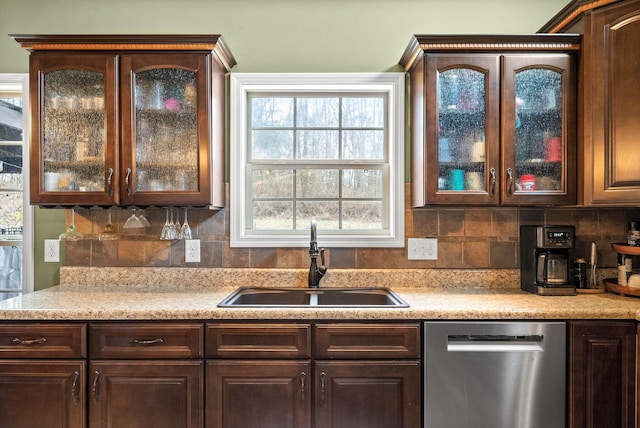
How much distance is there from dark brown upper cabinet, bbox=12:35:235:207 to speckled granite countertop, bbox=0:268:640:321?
48 cm

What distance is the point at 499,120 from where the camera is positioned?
1990 mm

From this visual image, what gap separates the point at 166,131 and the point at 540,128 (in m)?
1.92

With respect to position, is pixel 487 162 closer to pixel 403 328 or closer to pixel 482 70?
pixel 482 70

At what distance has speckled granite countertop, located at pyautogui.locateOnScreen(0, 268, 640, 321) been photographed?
1705 mm

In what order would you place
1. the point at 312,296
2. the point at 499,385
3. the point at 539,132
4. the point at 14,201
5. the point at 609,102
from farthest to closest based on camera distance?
the point at 14,201 → the point at 312,296 → the point at 539,132 → the point at 609,102 → the point at 499,385

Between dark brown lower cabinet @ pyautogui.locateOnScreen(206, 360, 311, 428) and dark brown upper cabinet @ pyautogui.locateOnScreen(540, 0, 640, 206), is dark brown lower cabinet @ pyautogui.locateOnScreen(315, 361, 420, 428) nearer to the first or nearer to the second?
dark brown lower cabinet @ pyautogui.locateOnScreen(206, 360, 311, 428)

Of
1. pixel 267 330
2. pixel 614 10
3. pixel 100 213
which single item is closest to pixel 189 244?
pixel 100 213

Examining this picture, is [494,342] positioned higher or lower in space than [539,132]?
lower

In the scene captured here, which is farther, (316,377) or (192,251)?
(192,251)

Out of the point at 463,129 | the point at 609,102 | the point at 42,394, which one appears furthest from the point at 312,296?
the point at 609,102

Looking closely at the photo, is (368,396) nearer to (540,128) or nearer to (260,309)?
(260,309)

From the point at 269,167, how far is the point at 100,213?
104 centimetres

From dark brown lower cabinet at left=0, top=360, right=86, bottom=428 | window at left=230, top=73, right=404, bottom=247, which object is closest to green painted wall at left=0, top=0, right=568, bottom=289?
window at left=230, top=73, right=404, bottom=247

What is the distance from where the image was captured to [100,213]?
91.7 inches
